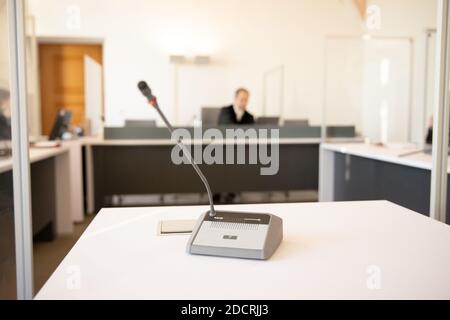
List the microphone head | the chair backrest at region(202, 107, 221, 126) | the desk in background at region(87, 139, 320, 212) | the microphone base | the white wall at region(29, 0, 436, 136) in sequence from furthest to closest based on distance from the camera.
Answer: the white wall at region(29, 0, 436, 136) < the chair backrest at region(202, 107, 221, 126) < the desk in background at region(87, 139, 320, 212) < the microphone head < the microphone base

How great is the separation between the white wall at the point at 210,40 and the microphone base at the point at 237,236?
6574 millimetres

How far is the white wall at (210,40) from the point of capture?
7.25 meters

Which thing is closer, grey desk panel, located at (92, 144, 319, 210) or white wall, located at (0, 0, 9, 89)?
white wall, located at (0, 0, 9, 89)

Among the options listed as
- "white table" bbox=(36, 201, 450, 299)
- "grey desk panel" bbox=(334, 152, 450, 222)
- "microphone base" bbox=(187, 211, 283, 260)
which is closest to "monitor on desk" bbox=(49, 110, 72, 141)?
"grey desk panel" bbox=(334, 152, 450, 222)

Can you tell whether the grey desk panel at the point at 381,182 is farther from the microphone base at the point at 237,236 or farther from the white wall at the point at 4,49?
the white wall at the point at 4,49

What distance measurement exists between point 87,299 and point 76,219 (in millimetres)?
3632

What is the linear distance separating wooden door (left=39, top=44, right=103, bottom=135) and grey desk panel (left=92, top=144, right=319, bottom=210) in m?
3.07

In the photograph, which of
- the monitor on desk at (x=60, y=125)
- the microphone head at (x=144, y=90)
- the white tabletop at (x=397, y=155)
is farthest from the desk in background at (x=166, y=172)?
the microphone head at (x=144, y=90)

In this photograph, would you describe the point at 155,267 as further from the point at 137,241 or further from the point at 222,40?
the point at 222,40

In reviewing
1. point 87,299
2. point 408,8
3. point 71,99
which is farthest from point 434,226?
point 71,99

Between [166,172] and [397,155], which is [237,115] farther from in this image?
[397,155]

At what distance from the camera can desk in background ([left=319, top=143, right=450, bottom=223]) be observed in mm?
2818

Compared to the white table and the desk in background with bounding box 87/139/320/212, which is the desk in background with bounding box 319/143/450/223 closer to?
the desk in background with bounding box 87/139/320/212

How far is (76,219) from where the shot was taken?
4.20 m
